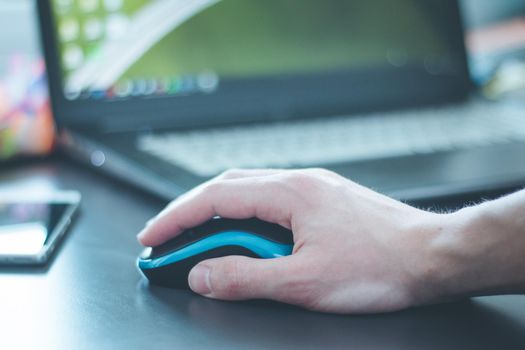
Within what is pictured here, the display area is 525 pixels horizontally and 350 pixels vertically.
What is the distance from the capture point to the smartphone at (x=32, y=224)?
0.55 meters

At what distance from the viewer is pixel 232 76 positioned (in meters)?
0.96

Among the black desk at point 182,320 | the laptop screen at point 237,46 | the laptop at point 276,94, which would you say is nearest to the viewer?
the black desk at point 182,320

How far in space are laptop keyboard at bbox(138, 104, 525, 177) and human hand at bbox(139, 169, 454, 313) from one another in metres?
0.19

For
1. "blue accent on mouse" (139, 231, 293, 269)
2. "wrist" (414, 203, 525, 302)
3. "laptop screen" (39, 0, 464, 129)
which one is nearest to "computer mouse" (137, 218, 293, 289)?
"blue accent on mouse" (139, 231, 293, 269)

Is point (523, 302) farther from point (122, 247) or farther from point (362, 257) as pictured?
point (122, 247)

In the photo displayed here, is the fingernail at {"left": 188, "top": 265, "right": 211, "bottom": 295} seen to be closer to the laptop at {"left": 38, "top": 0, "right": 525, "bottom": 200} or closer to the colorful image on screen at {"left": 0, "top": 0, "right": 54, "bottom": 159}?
the laptop at {"left": 38, "top": 0, "right": 525, "bottom": 200}

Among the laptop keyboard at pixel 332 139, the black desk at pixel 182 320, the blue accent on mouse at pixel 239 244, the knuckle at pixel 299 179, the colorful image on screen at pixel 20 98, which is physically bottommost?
the black desk at pixel 182 320

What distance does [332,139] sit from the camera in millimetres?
840

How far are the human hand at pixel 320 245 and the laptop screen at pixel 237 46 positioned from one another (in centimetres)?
44

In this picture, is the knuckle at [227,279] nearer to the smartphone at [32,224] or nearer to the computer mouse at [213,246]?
the computer mouse at [213,246]

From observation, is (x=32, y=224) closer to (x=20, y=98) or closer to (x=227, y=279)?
(x=227, y=279)

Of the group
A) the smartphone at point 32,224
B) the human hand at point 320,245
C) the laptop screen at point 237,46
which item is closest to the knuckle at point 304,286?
the human hand at point 320,245

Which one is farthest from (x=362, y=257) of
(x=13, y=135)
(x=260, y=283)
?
(x=13, y=135)

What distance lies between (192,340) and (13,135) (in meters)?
0.64
